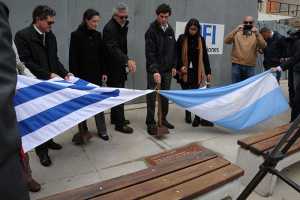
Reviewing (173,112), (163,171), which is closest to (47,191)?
Answer: (163,171)

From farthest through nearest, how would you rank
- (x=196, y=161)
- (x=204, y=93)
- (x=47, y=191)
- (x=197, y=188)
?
(x=204, y=93) → (x=47, y=191) → (x=196, y=161) → (x=197, y=188)

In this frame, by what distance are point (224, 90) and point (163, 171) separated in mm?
2524

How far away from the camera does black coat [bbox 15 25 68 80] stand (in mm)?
3533

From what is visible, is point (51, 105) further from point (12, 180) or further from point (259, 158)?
point (12, 180)

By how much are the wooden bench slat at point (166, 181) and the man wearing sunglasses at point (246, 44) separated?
355 cm

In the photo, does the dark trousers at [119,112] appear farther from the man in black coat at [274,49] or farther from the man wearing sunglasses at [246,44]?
the man in black coat at [274,49]

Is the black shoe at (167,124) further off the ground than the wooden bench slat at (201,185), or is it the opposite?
the wooden bench slat at (201,185)

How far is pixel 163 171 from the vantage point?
2.55 m

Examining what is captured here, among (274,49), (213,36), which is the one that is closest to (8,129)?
(274,49)

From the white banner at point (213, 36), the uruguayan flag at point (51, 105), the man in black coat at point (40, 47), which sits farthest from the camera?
the white banner at point (213, 36)

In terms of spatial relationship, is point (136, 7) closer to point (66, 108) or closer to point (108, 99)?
point (108, 99)

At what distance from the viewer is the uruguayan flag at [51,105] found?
3.03 meters

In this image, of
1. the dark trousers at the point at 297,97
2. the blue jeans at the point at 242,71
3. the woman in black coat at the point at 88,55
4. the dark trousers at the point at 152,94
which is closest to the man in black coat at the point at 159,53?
the dark trousers at the point at 152,94

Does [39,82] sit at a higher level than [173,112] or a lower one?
higher
